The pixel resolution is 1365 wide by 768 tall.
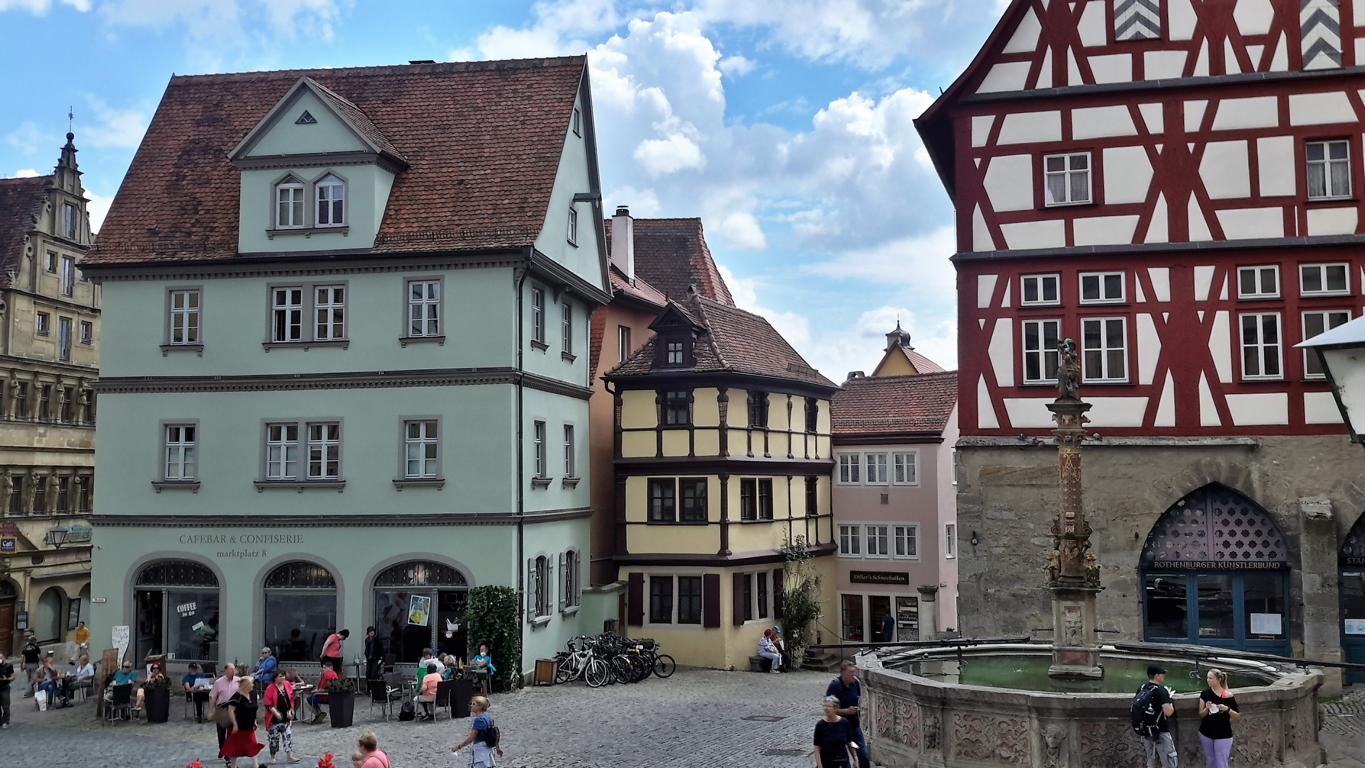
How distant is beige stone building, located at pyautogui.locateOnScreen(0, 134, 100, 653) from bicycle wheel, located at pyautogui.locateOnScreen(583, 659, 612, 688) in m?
23.9

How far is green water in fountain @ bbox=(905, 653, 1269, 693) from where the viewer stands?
1741 cm

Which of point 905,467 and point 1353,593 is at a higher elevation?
point 905,467

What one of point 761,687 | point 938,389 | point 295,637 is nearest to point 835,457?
point 938,389

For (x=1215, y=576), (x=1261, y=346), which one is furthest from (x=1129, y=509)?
(x=1261, y=346)

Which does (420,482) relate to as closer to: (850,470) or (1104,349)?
(1104,349)

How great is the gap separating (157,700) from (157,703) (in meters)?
0.06

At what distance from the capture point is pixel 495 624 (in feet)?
89.6

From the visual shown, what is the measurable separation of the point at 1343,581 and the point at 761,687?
43.1 ft

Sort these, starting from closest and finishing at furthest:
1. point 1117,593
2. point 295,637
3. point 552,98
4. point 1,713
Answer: point 1,713, point 1117,593, point 295,637, point 552,98

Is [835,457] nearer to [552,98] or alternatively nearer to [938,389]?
[938,389]

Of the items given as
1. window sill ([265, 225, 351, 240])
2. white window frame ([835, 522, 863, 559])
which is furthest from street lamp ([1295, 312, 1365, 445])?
white window frame ([835, 522, 863, 559])

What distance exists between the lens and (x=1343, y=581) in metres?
26.4

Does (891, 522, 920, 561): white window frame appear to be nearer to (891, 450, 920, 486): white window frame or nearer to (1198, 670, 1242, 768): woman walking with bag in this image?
(891, 450, 920, 486): white window frame

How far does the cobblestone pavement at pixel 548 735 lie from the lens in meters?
19.9
